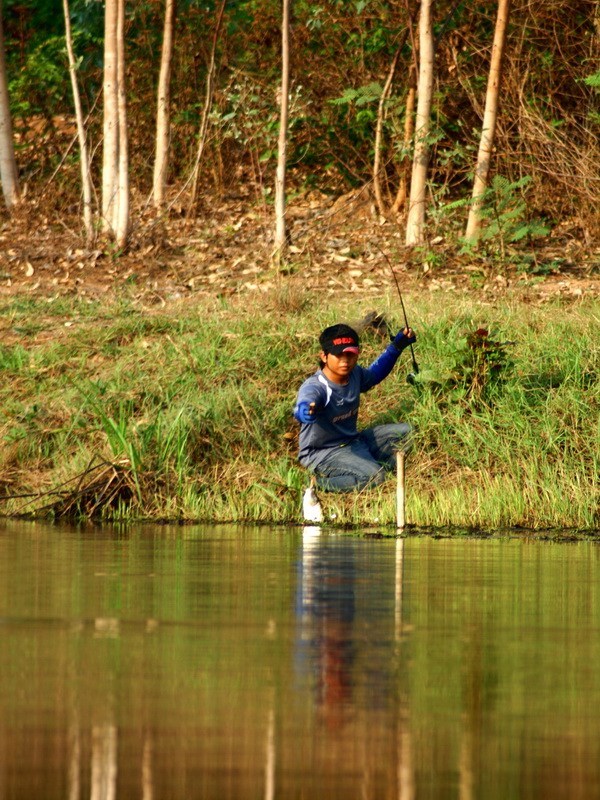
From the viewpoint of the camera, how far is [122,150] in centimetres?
2020

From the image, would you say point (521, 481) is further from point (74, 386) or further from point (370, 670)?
point (370, 670)

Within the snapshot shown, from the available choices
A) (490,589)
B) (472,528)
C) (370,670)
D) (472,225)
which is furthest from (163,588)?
(472,225)

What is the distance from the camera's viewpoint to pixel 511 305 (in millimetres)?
16688

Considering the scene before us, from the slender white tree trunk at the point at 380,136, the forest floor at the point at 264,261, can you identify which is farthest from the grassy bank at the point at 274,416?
the slender white tree trunk at the point at 380,136

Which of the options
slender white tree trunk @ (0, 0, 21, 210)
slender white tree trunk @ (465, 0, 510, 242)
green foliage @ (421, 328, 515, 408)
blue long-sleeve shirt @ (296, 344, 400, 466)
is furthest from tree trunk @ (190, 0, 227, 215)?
blue long-sleeve shirt @ (296, 344, 400, 466)

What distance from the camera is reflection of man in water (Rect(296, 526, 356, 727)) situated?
5020 mm

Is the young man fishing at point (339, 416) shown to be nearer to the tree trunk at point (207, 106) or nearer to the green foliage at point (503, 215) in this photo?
the green foliage at point (503, 215)

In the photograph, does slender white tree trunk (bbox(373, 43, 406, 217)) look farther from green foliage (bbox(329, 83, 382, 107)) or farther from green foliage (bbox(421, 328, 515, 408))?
green foliage (bbox(421, 328, 515, 408))

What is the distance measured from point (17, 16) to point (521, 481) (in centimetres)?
1704

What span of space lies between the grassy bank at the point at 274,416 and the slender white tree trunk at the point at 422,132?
313 cm

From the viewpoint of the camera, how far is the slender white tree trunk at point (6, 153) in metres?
22.4

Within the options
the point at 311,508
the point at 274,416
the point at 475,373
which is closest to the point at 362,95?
the point at 274,416

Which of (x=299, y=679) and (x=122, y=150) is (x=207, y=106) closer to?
(x=122, y=150)

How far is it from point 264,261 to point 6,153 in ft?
16.8
